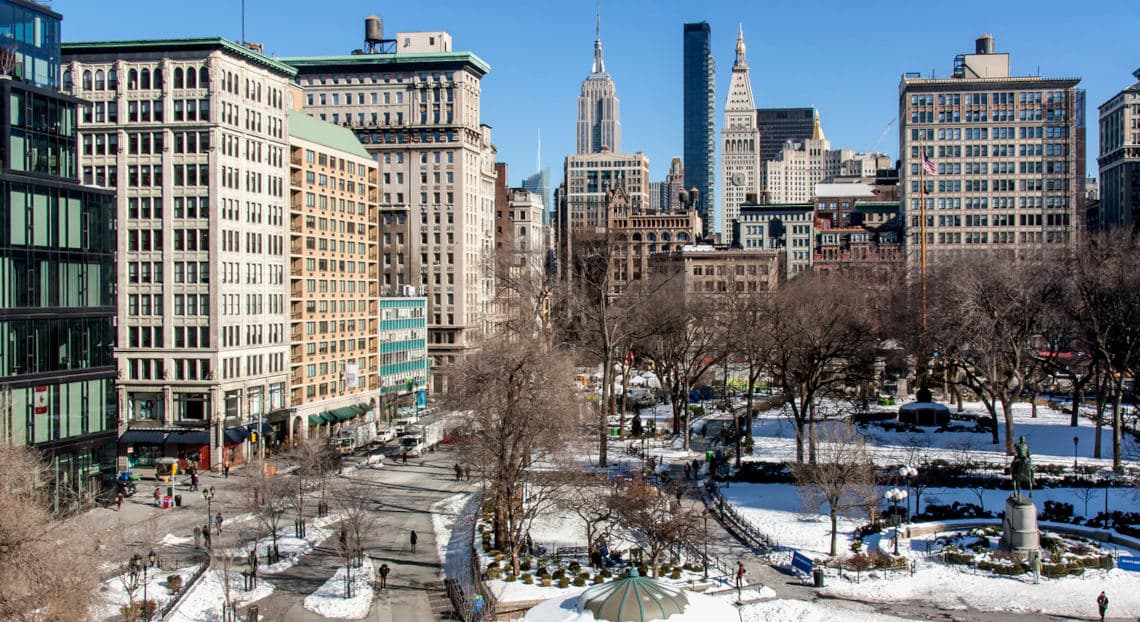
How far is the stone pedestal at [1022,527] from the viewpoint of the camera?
42.9 metres

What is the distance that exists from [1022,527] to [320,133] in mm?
61208

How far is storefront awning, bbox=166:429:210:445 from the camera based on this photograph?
66.6 metres

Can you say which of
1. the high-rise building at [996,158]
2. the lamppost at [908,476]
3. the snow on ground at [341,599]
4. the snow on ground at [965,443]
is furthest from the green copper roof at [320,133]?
the high-rise building at [996,158]

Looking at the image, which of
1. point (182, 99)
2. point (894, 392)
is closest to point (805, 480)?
point (182, 99)

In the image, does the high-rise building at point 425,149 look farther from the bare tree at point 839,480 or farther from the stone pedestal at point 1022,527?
the stone pedestal at point 1022,527

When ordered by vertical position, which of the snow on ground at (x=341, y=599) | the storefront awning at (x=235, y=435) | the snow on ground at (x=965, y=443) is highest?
the storefront awning at (x=235, y=435)

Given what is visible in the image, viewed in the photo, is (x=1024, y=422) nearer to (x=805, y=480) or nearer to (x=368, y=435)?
(x=805, y=480)

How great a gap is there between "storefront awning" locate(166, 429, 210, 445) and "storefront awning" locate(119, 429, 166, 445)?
58cm

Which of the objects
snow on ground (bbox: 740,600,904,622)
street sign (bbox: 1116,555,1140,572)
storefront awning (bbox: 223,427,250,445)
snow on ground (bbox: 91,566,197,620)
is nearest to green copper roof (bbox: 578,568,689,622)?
snow on ground (bbox: 740,600,904,622)

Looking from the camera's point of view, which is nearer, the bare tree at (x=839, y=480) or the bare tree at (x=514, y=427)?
the bare tree at (x=514, y=427)

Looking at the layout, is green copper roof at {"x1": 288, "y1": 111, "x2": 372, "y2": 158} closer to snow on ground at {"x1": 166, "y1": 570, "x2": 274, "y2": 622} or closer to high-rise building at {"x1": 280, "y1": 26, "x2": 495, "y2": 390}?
high-rise building at {"x1": 280, "y1": 26, "x2": 495, "y2": 390}

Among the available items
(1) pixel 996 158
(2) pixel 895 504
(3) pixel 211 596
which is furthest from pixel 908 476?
(1) pixel 996 158

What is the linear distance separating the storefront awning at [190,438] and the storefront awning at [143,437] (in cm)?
58

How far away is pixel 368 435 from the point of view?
262 ft
